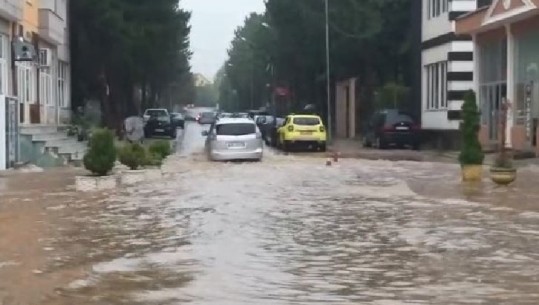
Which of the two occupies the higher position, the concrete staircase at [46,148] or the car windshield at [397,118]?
the car windshield at [397,118]

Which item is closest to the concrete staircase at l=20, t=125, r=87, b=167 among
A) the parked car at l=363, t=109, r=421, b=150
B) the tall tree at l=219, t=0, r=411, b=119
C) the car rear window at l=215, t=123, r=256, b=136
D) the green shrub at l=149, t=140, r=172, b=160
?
the green shrub at l=149, t=140, r=172, b=160

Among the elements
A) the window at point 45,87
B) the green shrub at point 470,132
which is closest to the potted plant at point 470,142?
the green shrub at point 470,132

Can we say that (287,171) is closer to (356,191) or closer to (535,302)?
(356,191)

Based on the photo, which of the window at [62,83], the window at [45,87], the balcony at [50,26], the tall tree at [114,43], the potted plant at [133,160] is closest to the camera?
the potted plant at [133,160]

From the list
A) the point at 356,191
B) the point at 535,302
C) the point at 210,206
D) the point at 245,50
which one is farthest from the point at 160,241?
the point at 245,50

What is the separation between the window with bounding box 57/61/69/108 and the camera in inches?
1996

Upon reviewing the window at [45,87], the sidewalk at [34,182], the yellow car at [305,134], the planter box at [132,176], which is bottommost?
the sidewalk at [34,182]

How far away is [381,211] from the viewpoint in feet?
61.4

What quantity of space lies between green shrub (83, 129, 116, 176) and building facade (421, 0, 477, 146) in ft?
74.5

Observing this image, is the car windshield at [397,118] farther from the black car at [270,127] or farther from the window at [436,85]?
the black car at [270,127]

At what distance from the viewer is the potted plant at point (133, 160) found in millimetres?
26875

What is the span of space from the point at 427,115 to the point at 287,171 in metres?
21.0

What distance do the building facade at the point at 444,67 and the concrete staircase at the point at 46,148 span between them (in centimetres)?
1655

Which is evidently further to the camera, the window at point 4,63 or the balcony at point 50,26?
the balcony at point 50,26
